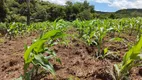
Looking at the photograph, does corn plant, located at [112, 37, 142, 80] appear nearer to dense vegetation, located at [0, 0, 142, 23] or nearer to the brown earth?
the brown earth

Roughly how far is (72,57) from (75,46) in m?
0.72

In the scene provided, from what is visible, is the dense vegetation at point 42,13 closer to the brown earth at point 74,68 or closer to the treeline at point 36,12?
the treeline at point 36,12

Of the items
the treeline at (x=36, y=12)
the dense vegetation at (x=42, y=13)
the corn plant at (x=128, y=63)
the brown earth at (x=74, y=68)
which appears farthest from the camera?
the dense vegetation at (x=42, y=13)

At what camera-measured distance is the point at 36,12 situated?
149 feet

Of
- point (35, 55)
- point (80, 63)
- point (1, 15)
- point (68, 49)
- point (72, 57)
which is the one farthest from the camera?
point (1, 15)

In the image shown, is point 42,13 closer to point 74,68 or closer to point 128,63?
point 74,68

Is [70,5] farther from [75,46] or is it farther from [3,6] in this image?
[75,46]

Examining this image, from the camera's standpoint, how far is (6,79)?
7.16 ft

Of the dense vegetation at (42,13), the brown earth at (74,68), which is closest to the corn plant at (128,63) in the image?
the brown earth at (74,68)

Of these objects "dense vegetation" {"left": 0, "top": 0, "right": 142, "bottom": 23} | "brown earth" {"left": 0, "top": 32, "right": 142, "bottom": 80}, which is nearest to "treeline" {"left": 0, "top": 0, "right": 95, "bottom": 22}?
"dense vegetation" {"left": 0, "top": 0, "right": 142, "bottom": 23}

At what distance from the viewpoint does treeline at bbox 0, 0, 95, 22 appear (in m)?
27.8

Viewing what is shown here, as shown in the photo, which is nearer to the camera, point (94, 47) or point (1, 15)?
point (94, 47)

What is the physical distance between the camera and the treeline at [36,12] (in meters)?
27.8

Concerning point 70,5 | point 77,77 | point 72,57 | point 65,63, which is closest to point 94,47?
point 72,57
